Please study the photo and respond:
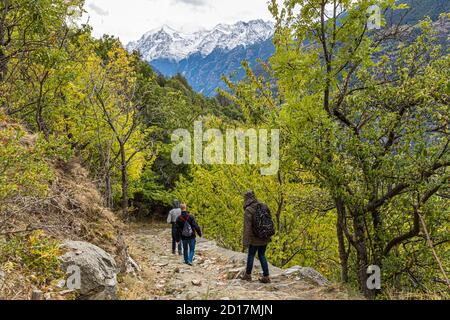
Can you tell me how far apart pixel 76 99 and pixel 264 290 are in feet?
39.8

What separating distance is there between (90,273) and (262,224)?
372 cm

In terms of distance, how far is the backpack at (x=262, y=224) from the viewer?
8094mm

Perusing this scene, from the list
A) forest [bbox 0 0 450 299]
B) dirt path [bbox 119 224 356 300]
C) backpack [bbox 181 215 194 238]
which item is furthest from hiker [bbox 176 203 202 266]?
forest [bbox 0 0 450 299]

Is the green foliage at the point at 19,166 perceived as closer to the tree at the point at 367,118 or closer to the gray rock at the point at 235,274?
the gray rock at the point at 235,274

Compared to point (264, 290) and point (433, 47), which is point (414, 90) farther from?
point (264, 290)

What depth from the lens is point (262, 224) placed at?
26.7 feet

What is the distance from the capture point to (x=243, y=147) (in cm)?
1454

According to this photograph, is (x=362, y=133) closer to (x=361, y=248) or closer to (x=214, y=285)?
(x=361, y=248)

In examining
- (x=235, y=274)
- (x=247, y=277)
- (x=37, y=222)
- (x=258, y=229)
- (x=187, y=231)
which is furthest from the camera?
(x=187, y=231)

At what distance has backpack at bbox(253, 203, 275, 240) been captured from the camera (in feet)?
26.6

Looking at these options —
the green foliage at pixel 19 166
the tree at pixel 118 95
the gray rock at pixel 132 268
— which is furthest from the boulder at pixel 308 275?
the tree at pixel 118 95

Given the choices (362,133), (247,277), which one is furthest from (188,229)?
(362,133)

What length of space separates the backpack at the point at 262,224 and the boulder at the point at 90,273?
321 cm
